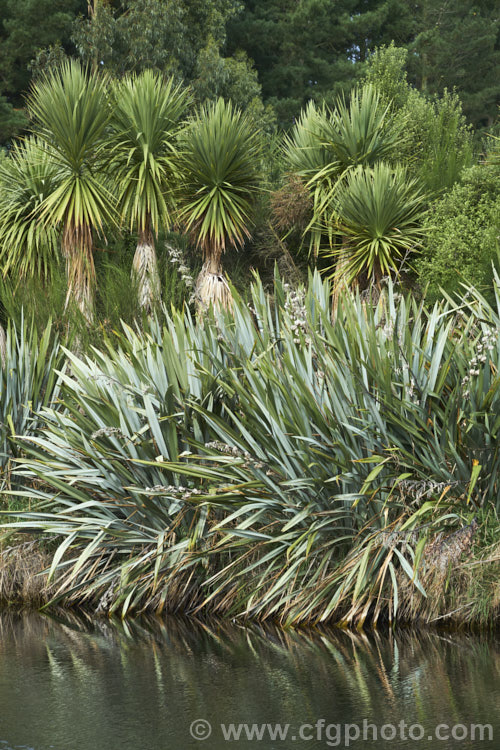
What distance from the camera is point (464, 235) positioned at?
14016 millimetres

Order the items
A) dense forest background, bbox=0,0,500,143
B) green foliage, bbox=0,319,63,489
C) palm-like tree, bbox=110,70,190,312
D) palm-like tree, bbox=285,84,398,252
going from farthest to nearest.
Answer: dense forest background, bbox=0,0,500,143
palm-like tree, bbox=285,84,398,252
palm-like tree, bbox=110,70,190,312
green foliage, bbox=0,319,63,489

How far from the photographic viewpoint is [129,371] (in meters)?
7.55

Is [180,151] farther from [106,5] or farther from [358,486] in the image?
[106,5]

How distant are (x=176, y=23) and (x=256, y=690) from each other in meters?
24.5

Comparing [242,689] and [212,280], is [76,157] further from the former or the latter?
[242,689]

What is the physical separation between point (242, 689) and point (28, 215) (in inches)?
440

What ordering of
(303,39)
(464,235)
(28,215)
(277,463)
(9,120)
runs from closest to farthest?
(277,463)
(464,235)
(28,215)
(9,120)
(303,39)

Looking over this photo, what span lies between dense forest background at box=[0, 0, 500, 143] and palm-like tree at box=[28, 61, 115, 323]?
42.0 feet

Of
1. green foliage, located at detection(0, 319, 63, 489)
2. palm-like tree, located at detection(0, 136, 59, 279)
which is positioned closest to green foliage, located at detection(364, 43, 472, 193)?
palm-like tree, located at detection(0, 136, 59, 279)

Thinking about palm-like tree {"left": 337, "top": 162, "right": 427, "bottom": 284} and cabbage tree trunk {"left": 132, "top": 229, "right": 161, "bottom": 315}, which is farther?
palm-like tree {"left": 337, "top": 162, "right": 427, "bottom": 284}

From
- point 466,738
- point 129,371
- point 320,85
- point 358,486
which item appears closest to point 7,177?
point 129,371

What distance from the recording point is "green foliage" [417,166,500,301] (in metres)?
13.5

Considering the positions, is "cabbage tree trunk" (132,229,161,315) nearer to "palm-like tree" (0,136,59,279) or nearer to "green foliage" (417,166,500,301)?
"palm-like tree" (0,136,59,279)

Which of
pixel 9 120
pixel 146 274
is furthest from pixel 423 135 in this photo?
pixel 9 120
